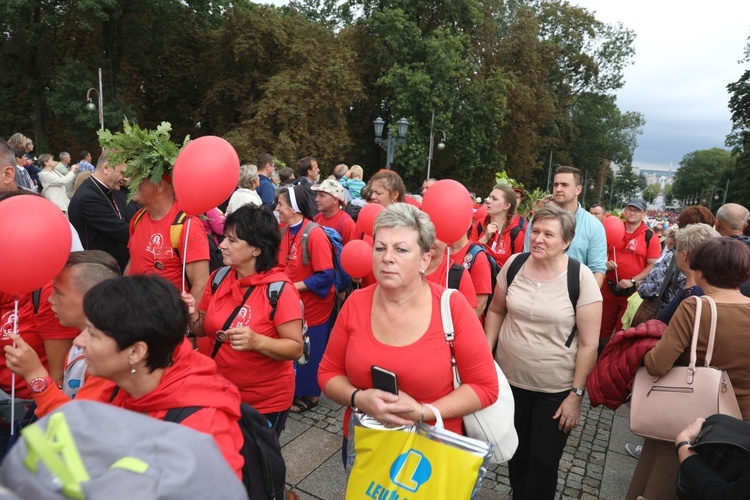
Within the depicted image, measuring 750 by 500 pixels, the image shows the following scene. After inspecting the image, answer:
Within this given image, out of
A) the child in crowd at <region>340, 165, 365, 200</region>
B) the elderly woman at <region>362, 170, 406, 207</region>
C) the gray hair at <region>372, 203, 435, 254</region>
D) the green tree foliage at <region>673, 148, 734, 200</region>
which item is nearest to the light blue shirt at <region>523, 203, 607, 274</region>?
the elderly woman at <region>362, 170, 406, 207</region>

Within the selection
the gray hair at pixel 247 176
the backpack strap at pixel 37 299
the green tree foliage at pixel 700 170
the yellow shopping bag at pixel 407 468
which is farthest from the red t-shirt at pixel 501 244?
the green tree foliage at pixel 700 170

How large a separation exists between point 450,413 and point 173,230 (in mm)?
2172

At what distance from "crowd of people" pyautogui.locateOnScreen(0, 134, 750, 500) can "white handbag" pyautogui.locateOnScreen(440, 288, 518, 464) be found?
0.04 metres

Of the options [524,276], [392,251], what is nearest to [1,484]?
[392,251]

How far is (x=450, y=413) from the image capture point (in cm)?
208

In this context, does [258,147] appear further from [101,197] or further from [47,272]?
[47,272]

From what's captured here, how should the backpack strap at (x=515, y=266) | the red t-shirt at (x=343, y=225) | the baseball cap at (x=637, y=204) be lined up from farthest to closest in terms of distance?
the baseball cap at (x=637, y=204), the red t-shirt at (x=343, y=225), the backpack strap at (x=515, y=266)

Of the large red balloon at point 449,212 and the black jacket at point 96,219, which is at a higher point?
the large red balloon at point 449,212

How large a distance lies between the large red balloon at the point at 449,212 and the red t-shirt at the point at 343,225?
206 centimetres

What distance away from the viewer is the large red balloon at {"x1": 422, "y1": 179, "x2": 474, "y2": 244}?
3.21 meters

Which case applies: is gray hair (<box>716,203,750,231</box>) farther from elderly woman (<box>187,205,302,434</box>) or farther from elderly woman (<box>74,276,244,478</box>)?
elderly woman (<box>74,276,244,478</box>)

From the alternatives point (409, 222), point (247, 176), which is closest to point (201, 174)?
point (409, 222)

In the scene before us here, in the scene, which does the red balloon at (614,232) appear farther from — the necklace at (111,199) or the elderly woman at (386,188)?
the necklace at (111,199)

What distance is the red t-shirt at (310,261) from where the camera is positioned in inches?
172
